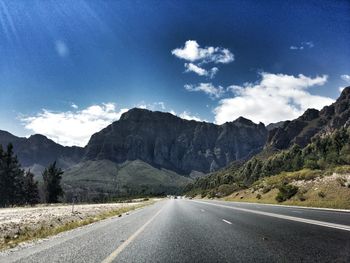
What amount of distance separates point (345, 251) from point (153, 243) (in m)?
5.06

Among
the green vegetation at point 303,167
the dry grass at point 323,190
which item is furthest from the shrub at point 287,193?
the dry grass at point 323,190

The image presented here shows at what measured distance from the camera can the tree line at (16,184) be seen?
75.6 meters

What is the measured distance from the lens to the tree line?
7562 centimetres

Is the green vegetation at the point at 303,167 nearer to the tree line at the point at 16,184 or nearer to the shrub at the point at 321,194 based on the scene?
the shrub at the point at 321,194

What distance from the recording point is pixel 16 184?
278ft

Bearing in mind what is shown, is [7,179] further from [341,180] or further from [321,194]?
[341,180]

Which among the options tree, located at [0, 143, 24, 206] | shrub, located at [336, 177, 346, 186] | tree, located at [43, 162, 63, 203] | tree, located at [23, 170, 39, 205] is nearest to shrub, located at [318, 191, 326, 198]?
shrub, located at [336, 177, 346, 186]

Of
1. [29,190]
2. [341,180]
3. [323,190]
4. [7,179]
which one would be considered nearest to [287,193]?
[323,190]

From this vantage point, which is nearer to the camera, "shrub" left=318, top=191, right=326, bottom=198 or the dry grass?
the dry grass

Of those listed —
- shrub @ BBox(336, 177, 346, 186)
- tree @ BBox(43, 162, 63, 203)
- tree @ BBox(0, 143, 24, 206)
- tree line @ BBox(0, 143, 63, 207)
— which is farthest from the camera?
tree @ BBox(43, 162, 63, 203)

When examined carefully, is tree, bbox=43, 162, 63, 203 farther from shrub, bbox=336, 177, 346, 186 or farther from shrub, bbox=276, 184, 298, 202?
shrub, bbox=336, 177, 346, 186

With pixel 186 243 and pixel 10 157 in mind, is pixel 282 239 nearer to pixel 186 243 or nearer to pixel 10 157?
pixel 186 243

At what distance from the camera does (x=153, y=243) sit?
1038cm

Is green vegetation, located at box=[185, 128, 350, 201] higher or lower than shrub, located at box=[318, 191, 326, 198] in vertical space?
higher
